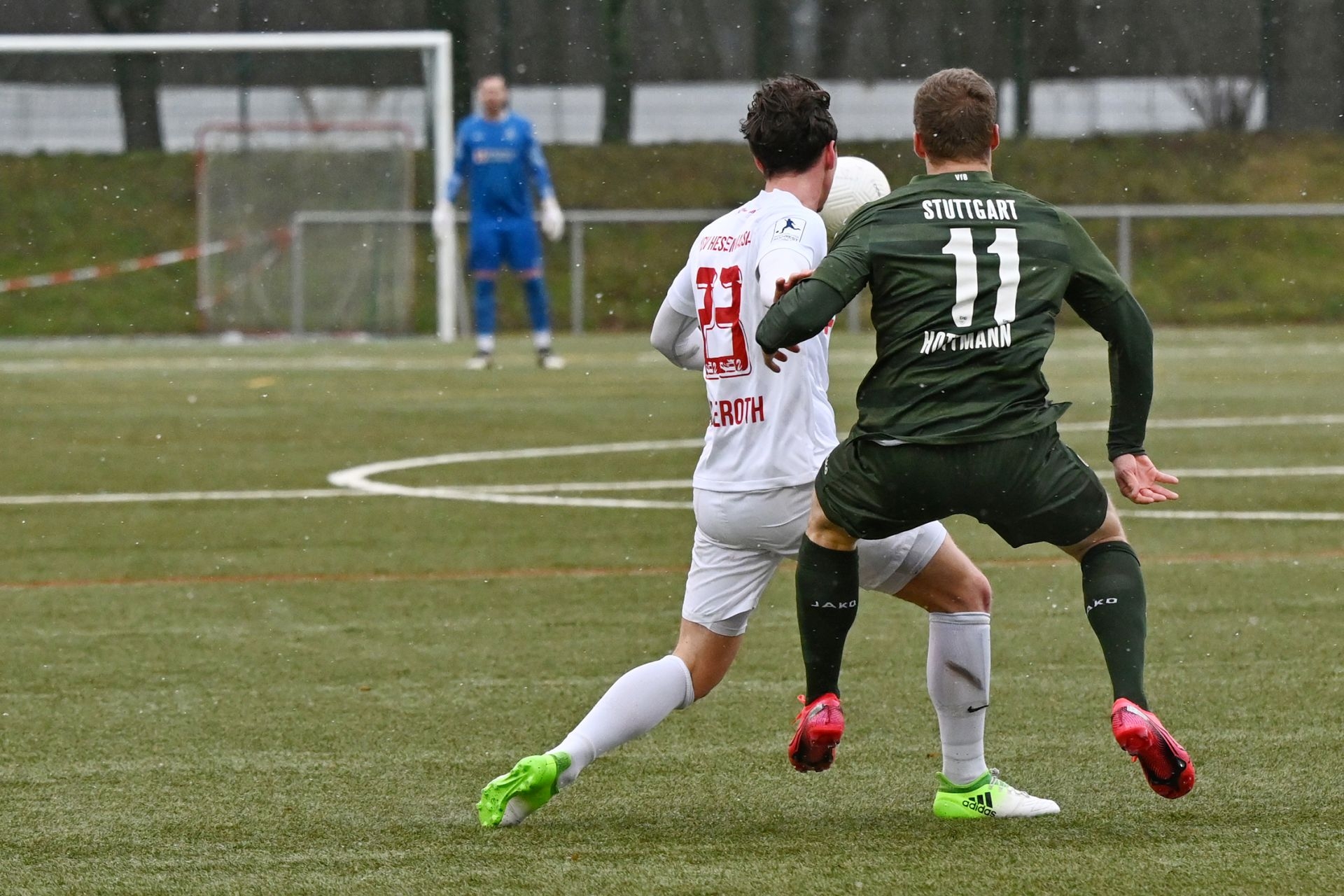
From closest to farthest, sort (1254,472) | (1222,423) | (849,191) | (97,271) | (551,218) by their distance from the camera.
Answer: (849,191), (1254,472), (1222,423), (551,218), (97,271)

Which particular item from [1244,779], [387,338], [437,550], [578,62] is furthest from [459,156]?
[1244,779]

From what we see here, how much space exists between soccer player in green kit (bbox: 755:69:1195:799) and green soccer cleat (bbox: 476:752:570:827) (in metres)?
0.53

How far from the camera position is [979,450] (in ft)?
13.5

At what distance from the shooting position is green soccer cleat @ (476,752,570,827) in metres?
4.25

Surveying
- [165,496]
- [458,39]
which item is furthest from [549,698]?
[458,39]

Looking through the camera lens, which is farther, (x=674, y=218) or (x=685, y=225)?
(x=685, y=225)

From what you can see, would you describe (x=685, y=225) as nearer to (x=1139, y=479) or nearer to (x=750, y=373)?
(x=750, y=373)

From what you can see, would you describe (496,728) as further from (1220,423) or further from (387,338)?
(387,338)

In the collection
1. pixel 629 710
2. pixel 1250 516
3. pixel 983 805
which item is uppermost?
pixel 629 710

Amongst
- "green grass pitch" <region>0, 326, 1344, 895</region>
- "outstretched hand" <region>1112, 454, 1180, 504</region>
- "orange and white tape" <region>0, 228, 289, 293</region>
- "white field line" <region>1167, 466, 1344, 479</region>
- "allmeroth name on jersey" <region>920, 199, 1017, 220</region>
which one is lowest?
"orange and white tape" <region>0, 228, 289, 293</region>

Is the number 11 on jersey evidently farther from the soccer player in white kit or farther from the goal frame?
the goal frame

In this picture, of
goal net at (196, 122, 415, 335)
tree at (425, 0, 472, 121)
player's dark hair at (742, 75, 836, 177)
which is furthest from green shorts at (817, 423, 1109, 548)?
tree at (425, 0, 472, 121)

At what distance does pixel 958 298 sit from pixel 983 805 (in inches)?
43.9

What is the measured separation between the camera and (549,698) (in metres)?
5.75
